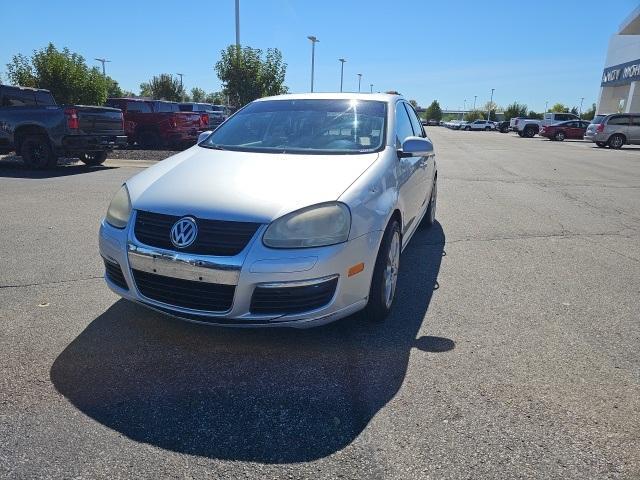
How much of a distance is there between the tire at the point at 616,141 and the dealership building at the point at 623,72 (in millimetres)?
15472

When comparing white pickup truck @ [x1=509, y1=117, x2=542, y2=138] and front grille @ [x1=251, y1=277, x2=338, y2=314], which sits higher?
white pickup truck @ [x1=509, y1=117, x2=542, y2=138]

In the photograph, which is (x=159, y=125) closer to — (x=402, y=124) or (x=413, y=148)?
(x=402, y=124)

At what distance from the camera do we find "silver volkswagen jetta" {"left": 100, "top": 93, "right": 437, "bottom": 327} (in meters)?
2.85

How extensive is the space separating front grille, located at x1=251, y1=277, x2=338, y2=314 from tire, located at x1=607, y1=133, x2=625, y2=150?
1171 inches

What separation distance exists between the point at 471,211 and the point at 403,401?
5840 millimetres

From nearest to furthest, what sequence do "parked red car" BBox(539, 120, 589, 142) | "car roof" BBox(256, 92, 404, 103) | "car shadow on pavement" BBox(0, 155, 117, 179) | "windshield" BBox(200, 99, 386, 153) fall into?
"windshield" BBox(200, 99, 386, 153) → "car roof" BBox(256, 92, 404, 103) → "car shadow on pavement" BBox(0, 155, 117, 179) → "parked red car" BBox(539, 120, 589, 142)

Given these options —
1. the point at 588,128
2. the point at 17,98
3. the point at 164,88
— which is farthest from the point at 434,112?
the point at 17,98

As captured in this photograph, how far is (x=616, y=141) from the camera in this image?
89.6 ft

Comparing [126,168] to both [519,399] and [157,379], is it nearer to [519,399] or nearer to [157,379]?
[157,379]

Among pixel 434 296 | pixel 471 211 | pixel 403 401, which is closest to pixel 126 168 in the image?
pixel 471 211

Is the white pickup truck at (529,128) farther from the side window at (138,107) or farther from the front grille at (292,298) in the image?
the front grille at (292,298)

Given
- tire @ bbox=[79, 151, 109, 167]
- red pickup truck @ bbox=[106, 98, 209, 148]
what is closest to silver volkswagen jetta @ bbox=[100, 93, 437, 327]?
tire @ bbox=[79, 151, 109, 167]

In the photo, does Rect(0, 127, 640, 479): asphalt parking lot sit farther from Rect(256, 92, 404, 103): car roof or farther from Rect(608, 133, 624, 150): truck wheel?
Rect(608, 133, 624, 150): truck wheel

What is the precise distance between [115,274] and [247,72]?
75.1ft
